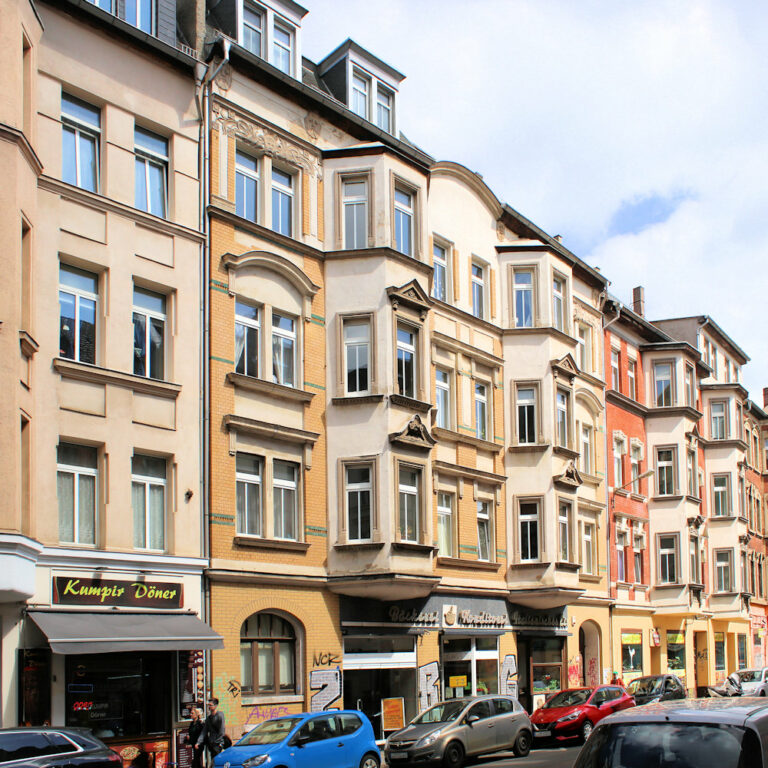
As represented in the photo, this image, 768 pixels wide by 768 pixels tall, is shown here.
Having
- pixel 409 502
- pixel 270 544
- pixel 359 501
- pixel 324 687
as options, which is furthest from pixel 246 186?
pixel 324 687

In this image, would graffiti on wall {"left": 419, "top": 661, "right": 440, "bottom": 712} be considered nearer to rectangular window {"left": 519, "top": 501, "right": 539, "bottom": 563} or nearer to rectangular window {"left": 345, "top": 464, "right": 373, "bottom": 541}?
rectangular window {"left": 345, "top": 464, "right": 373, "bottom": 541}

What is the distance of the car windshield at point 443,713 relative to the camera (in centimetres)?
2261

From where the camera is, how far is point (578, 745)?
88.3 feet

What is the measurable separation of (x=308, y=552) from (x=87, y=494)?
5.98 m

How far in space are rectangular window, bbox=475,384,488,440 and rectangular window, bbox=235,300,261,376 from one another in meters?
9.14

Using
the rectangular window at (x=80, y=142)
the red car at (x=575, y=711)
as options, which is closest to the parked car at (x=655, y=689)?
the red car at (x=575, y=711)

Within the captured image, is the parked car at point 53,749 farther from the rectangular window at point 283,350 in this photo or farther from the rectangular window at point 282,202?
the rectangular window at point 282,202

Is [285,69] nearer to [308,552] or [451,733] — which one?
[308,552]

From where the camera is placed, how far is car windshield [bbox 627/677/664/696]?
3238 cm

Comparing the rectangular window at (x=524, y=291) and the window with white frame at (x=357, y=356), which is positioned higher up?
the rectangular window at (x=524, y=291)

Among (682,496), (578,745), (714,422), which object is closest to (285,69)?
(578,745)

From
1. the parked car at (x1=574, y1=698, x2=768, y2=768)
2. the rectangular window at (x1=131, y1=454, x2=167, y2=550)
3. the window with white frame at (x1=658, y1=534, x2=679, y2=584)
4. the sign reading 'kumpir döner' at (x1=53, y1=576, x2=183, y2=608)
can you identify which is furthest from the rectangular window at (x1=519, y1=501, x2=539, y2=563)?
the parked car at (x1=574, y1=698, x2=768, y2=768)

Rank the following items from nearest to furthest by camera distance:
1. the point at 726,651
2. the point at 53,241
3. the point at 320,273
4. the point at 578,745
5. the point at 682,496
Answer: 1. the point at 53,241
2. the point at 320,273
3. the point at 578,745
4. the point at 682,496
5. the point at 726,651

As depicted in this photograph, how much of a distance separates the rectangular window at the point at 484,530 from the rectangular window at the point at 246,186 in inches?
440
